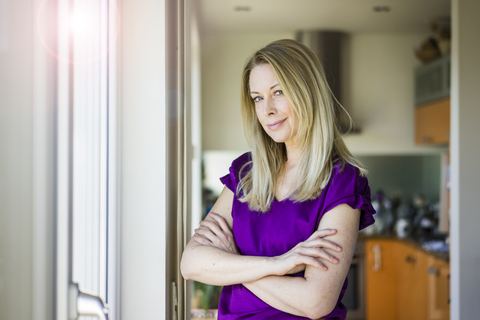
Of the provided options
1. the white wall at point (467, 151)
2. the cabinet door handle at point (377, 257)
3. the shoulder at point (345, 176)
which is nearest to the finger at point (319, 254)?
the shoulder at point (345, 176)

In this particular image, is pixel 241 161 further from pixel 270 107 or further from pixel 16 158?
pixel 16 158

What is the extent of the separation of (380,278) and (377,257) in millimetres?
206

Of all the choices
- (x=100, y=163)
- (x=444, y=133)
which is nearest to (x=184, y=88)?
(x=100, y=163)

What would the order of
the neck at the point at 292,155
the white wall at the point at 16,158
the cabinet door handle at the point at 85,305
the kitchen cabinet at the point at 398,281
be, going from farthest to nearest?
the kitchen cabinet at the point at 398,281, the neck at the point at 292,155, the cabinet door handle at the point at 85,305, the white wall at the point at 16,158

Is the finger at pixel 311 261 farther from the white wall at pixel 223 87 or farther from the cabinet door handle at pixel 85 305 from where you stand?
the white wall at pixel 223 87

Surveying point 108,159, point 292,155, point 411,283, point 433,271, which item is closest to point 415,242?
point 411,283

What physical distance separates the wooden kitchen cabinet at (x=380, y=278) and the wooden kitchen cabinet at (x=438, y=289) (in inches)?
26.9

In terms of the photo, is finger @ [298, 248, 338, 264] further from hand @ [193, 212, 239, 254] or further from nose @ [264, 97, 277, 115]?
nose @ [264, 97, 277, 115]

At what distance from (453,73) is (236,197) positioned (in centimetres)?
169

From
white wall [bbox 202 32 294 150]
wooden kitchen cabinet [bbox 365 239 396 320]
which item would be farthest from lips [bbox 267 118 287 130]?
white wall [bbox 202 32 294 150]

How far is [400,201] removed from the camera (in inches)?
181

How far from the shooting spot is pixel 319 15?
13.3ft

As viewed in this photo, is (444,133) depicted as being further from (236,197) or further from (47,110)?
(47,110)

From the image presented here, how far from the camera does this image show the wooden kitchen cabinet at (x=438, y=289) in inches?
125
